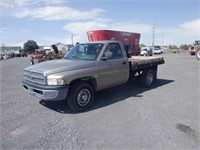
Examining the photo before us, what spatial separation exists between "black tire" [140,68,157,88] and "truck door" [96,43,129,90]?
1.42 metres

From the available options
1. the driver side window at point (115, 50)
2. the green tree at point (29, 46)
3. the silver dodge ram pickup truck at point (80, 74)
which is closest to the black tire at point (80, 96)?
the silver dodge ram pickup truck at point (80, 74)

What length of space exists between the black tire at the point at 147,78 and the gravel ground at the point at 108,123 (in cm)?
105

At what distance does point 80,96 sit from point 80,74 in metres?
0.63

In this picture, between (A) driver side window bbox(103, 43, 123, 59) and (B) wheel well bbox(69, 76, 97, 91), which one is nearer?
(B) wheel well bbox(69, 76, 97, 91)

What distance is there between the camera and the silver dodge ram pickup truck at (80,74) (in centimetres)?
428

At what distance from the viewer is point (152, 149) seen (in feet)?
9.77

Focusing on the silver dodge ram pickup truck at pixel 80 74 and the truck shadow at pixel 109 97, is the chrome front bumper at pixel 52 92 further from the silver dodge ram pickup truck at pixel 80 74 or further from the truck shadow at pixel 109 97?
the truck shadow at pixel 109 97

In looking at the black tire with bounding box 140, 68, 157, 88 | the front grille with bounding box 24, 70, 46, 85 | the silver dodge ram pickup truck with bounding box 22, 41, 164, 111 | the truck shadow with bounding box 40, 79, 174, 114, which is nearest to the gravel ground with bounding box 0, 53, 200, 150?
the truck shadow with bounding box 40, 79, 174, 114

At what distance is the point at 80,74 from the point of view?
457 centimetres

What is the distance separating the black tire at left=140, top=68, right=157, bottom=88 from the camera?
718cm

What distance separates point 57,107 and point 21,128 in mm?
1358

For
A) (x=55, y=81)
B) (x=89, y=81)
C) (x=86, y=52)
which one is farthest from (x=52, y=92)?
(x=86, y=52)

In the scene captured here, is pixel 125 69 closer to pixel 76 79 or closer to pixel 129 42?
pixel 76 79

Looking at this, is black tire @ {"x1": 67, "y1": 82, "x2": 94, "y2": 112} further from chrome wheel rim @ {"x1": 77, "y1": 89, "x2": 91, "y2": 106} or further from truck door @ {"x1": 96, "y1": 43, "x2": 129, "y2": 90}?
truck door @ {"x1": 96, "y1": 43, "x2": 129, "y2": 90}
